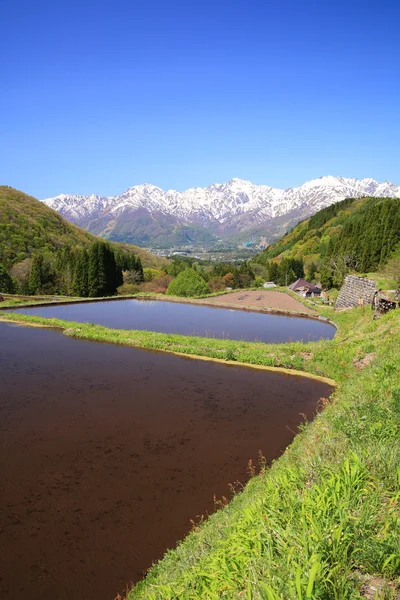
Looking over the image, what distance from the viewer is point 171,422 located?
1382 centimetres

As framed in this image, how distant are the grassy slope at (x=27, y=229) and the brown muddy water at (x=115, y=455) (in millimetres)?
73971

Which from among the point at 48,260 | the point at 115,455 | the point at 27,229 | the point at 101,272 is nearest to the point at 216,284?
the point at 101,272

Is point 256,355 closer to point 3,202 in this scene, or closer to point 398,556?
point 398,556

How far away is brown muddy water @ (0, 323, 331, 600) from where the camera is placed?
7.32 meters

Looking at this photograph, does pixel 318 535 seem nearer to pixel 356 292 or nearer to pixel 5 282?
pixel 356 292

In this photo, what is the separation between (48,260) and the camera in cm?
7494

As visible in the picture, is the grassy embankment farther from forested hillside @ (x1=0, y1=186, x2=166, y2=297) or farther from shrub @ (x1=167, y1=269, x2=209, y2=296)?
forested hillside @ (x1=0, y1=186, x2=166, y2=297)

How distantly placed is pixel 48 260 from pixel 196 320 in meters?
46.8

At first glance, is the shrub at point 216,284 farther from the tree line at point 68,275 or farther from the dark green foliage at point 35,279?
the dark green foliage at point 35,279

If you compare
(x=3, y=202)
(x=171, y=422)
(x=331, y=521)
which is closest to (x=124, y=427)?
(x=171, y=422)

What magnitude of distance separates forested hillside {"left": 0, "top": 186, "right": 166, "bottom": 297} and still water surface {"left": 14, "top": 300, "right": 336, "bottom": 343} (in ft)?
59.5

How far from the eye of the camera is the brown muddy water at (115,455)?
7.32 m

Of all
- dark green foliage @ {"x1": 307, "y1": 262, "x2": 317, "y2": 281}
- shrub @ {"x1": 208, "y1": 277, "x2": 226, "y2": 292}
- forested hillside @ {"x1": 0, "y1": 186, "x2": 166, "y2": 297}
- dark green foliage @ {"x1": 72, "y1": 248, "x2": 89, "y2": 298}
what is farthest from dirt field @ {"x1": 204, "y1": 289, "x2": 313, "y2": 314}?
dark green foliage @ {"x1": 307, "y1": 262, "x2": 317, "y2": 281}

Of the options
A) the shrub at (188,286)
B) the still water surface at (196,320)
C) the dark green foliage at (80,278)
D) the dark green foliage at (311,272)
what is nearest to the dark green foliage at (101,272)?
the dark green foliage at (80,278)
